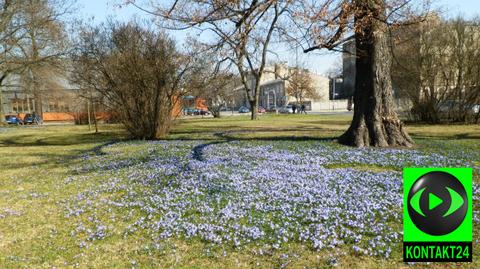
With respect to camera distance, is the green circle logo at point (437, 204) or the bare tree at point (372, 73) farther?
the bare tree at point (372, 73)

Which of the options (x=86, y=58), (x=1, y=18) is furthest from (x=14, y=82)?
(x=86, y=58)

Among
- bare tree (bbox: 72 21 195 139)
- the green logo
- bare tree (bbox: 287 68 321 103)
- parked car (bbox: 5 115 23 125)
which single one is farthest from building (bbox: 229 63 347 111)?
the green logo

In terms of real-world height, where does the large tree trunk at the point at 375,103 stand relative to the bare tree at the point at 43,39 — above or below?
below

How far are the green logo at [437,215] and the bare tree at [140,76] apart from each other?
13542mm

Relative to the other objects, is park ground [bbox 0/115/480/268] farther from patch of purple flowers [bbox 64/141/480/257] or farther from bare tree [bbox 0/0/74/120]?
bare tree [bbox 0/0/74/120]

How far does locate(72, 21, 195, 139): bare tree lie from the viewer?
50.4ft

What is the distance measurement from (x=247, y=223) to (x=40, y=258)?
2.57 m

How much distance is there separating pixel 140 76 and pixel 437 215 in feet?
45.9

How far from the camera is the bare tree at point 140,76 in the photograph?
604 inches

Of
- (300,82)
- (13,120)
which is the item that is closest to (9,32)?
(13,120)

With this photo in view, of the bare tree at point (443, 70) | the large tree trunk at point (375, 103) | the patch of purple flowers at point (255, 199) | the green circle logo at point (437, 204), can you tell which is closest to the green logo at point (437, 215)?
the green circle logo at point (437, 204)

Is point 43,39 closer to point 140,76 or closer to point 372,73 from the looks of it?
point 140,76

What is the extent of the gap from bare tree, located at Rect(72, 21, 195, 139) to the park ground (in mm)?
6789

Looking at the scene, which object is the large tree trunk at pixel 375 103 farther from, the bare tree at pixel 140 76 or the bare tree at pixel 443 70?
the bare tree at pixel 443 70
